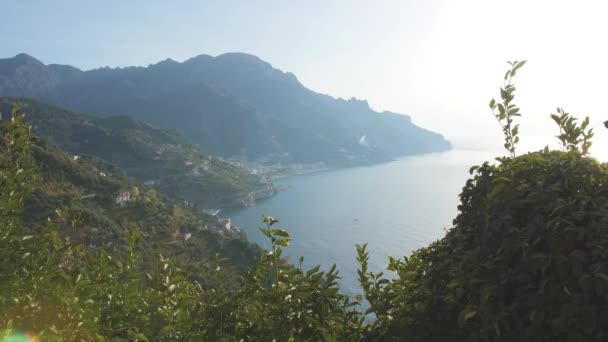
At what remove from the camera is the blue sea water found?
62.6 metres

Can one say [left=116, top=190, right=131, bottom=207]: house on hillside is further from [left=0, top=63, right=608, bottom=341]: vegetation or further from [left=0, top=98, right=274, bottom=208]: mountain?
[left=0, top=63, right=608, bottom=341]: vegetation

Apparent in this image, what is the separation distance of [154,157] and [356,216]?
8007 centimetres

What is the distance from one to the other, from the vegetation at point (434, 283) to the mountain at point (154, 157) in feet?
347

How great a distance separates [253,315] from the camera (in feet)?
7.81

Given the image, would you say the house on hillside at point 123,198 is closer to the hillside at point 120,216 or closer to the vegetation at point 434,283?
the hillside at point 120,216

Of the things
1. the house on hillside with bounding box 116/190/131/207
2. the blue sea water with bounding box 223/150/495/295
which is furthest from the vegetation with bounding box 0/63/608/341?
the house on hillside with bounding box 116/190/131/207

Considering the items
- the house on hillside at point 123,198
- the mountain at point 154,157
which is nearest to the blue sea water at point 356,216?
the mountain at point 154,157

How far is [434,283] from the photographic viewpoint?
7.32ft

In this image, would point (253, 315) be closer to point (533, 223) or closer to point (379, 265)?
point (533, 223)

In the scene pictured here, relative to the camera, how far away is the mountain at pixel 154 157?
109 meters

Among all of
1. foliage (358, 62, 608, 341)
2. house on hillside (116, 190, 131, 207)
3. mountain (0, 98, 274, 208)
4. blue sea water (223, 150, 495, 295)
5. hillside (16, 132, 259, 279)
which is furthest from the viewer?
mountain (0, 98, 274, 208)

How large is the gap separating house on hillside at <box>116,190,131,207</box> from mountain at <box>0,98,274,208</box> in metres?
34.3

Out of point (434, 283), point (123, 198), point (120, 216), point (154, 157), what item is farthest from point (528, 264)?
point (154, 157)

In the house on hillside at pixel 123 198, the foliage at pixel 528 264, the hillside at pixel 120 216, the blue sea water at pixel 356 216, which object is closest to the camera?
the foliage at pixel 528 264
